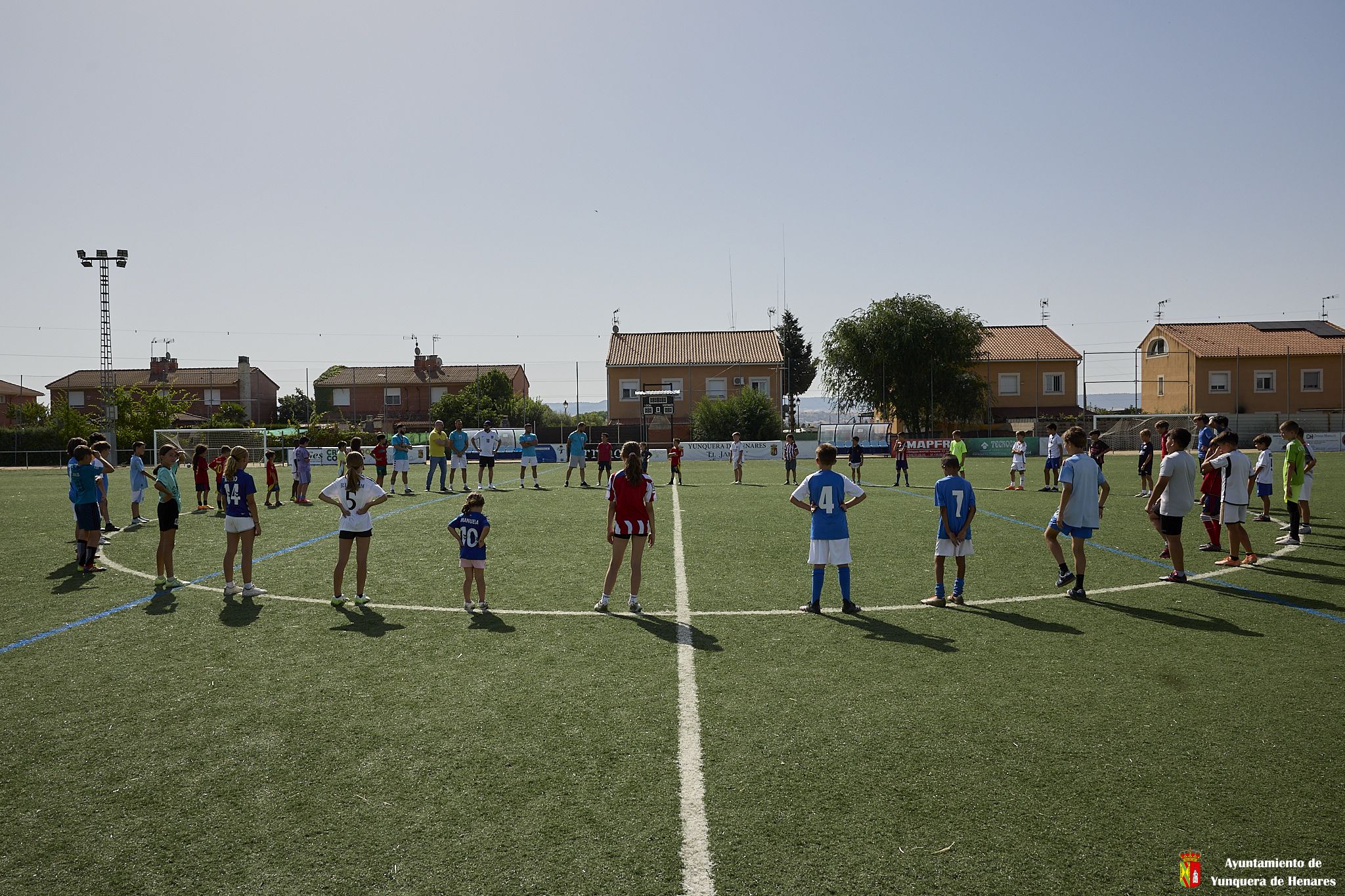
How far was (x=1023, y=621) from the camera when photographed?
813 cm

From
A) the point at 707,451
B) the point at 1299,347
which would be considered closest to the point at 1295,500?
the point at 707,451

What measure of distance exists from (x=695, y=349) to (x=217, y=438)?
110 ft

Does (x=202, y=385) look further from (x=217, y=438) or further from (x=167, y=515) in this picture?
(x=167, y=515)

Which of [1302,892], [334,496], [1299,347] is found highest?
[1299,347]

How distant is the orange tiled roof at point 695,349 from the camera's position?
59.6 m

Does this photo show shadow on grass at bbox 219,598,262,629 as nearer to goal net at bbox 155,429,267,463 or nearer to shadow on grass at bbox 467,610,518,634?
shadow on grass at bbox 467,610,518,634

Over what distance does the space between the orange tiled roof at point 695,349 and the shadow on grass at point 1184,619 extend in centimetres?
5053

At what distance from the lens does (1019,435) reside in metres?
25.6

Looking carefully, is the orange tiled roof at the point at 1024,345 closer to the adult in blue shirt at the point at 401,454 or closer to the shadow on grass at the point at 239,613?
the adult in blue shirt at the point at 401,454

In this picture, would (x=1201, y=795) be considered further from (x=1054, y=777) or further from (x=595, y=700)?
(x=595, y=700)

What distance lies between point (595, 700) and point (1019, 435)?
22.9 metres

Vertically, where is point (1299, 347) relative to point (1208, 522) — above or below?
above

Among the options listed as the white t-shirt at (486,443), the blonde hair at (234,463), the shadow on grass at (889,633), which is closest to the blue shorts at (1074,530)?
the shadow on grass at (889,633)

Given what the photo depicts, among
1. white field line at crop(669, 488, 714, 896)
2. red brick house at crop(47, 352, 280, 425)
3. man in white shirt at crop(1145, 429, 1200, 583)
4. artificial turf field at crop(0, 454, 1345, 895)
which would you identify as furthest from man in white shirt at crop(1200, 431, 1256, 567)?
red brick house at crop(47, 352, 280, 425)
